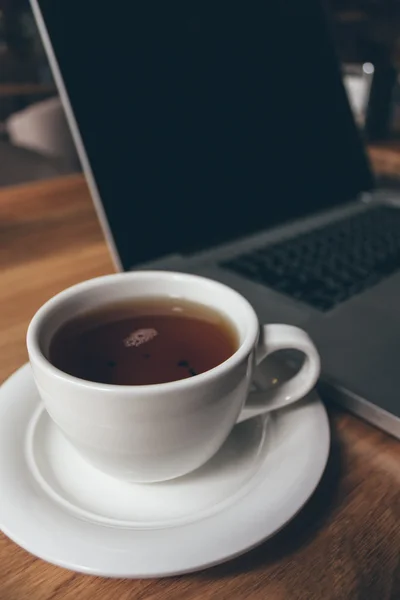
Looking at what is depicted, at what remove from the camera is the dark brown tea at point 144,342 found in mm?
345

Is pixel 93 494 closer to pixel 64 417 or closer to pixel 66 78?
pixel 64 417

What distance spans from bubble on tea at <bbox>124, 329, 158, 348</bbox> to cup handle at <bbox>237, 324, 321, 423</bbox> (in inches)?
3.1

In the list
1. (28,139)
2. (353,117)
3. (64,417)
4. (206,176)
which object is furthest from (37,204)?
(28,139)

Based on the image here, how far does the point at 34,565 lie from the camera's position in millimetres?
301

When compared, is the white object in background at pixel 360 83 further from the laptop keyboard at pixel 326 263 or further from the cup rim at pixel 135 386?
the cup rim at pixel 135 386

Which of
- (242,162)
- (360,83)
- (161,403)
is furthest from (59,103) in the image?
(161,403)

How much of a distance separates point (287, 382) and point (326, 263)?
0.25 metres

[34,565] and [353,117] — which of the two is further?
[353,117]

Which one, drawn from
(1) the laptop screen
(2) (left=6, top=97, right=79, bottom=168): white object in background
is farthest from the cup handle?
(2) (left=6, top=97, right=79, bottom=168): white object in background

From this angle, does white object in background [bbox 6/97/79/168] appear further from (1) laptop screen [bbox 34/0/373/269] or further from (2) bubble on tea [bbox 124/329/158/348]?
(2) bubble on tea [bbox 124/329/158/348]

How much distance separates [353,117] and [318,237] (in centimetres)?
25

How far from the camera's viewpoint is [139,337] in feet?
1.27

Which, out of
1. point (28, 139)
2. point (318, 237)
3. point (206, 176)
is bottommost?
point (28, 139)

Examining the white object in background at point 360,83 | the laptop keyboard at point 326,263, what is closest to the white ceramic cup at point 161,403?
the laptop keyboard at point 326,263
